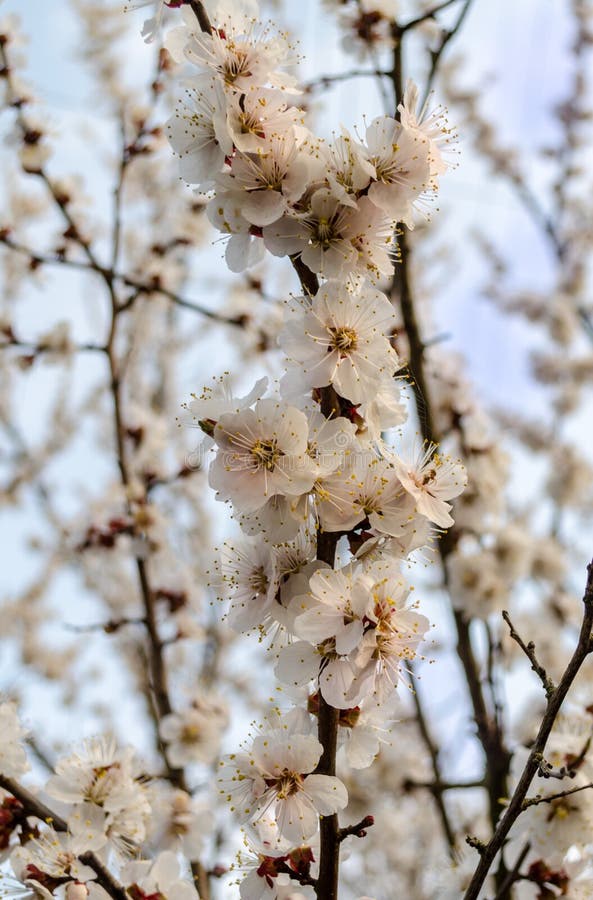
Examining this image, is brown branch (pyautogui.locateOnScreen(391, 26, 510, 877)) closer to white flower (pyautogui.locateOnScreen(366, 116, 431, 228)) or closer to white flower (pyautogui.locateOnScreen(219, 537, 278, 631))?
white flower (pyautogui.locateOnScreen(366, 116, 431, 228))

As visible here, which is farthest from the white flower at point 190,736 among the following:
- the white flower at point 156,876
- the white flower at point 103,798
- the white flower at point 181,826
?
the white flower at point 156,876

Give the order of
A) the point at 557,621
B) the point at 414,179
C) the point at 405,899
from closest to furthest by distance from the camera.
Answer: the point at 414,179 → the point at 557,621 → the point at 405,899

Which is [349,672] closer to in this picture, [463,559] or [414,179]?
[414,179]

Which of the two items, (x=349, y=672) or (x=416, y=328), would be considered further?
(x=416, y=328)

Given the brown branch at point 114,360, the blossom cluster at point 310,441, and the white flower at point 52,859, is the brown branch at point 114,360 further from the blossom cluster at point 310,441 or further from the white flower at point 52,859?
the blossom cluster at point 310,441

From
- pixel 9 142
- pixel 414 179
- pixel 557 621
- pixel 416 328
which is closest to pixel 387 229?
pixel 414 179

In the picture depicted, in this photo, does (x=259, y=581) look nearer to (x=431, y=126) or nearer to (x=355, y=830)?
(x=355, y=830)

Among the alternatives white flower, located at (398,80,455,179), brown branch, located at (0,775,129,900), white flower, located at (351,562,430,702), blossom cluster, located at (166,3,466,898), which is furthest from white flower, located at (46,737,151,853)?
white flower, located at (398,80,455,179)

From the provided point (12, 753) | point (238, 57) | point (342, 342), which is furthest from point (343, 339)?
point (12, 753)
